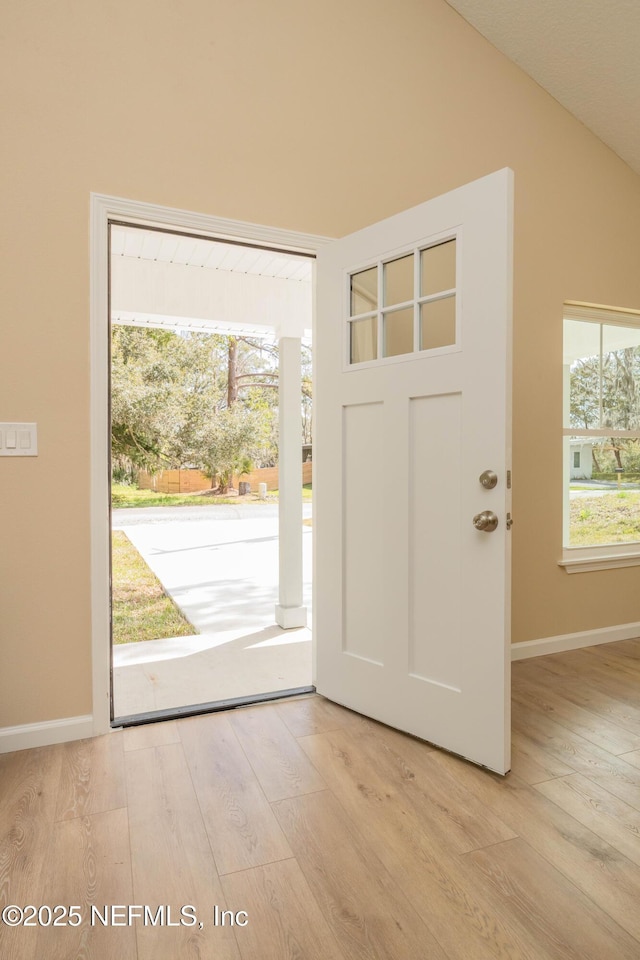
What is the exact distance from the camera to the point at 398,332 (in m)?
2.33

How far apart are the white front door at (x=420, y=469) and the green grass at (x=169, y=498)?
9.03m

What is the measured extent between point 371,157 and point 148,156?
1045mm

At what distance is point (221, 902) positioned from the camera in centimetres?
142

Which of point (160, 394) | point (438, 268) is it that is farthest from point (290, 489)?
point (160, 394)

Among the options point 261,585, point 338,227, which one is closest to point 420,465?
point 338,227

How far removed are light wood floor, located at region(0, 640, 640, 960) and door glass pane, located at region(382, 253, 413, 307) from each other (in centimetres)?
171

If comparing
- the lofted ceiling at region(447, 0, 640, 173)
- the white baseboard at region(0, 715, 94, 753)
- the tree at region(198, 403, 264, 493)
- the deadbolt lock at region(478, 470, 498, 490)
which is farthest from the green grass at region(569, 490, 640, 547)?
the tree at region(198, 403, 264, 493)

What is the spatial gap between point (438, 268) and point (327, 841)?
1915 mm

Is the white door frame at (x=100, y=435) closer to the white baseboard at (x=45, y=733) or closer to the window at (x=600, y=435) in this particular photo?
the white baseboard at (x=45, y=733)

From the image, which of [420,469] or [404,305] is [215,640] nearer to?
[420,469]

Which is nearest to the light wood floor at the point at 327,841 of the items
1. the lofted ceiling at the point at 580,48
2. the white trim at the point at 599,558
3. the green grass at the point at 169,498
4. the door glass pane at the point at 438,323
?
the white trim at the point at 599,558

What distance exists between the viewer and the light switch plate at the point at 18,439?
84.7 inches

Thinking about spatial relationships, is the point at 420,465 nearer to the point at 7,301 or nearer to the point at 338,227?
the point at 338,227

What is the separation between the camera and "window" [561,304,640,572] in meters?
3.44
